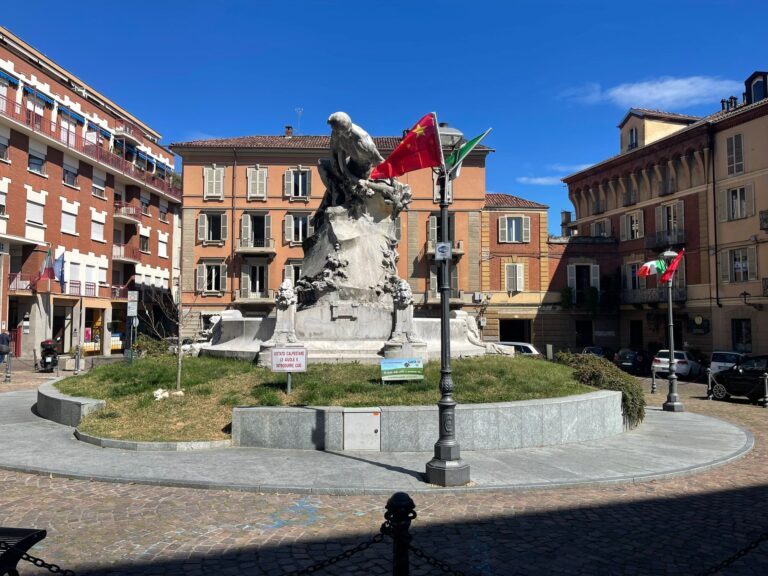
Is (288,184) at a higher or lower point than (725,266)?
higher

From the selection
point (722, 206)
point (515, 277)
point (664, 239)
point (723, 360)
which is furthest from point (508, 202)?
point (723, 360)

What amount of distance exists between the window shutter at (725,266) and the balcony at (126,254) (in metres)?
40.2

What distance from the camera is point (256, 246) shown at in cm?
4425

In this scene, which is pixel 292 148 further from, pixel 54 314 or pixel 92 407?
pixel 92 407

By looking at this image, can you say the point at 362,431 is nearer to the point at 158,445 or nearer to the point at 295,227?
the point at 158,445

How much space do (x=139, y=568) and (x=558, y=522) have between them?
4063 millimetres

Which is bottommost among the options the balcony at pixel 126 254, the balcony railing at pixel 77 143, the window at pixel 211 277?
the window at pixel 211 277

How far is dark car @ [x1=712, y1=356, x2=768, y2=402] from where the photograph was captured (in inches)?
729

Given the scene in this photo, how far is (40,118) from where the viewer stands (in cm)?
3531

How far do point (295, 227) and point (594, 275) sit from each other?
2315 centimetres

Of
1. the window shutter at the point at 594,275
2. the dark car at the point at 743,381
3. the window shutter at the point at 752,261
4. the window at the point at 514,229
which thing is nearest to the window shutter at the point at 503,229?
the window at the point at 514,229

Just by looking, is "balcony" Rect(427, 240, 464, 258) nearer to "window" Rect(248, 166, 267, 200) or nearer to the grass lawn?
"window" Rect(248, 166, 267, 200)

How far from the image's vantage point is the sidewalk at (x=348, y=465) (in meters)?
7.23

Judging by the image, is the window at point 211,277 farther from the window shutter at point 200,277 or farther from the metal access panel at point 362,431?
the metal access panel at point 362,431
